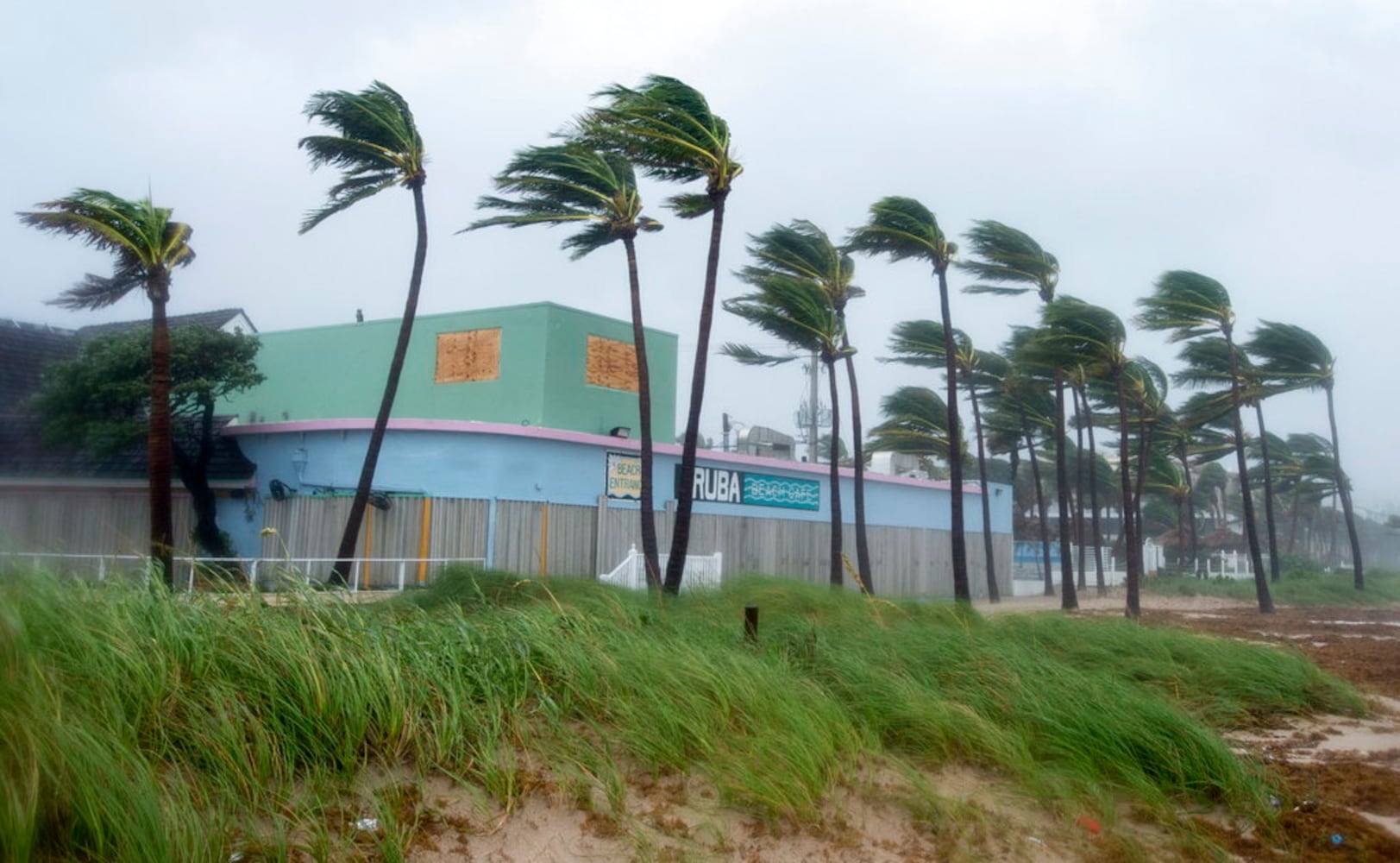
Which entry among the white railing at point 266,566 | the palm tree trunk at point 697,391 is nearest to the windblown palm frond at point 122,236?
the white railing at point 266,566

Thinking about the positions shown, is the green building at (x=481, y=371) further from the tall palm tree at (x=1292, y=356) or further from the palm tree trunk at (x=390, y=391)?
the tall palm tree at (x=1292, y=356)

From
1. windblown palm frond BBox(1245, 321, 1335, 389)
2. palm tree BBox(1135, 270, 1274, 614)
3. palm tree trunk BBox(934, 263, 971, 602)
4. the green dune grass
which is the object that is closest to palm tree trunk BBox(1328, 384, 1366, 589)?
windblown palm frond BBox(1245, 321, 1335, 389)

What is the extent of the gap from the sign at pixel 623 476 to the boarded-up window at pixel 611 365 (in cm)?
213

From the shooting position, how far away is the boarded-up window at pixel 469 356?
25.6 m

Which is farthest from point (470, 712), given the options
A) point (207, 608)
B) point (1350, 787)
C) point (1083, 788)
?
point (1350, 787)

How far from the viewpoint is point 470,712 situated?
649 cm

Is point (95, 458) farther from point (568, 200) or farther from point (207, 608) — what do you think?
point (207, 608)

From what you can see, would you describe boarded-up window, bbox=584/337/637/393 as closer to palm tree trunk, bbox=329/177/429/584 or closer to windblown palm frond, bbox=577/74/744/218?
palm tree trunk, bbox=329/177/429/584

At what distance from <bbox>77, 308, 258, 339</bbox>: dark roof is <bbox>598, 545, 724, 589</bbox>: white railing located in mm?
9257

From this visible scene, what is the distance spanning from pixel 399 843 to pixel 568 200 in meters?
15.9

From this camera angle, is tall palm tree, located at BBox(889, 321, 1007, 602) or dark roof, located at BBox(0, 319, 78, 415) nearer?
dark roof, located at BBox(0, 319, 78, 415)

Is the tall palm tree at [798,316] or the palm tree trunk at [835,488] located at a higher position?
the tall palm tree at [798,316]

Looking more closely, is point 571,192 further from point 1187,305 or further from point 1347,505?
point 1347,505

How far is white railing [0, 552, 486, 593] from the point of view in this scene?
6.96 metres
